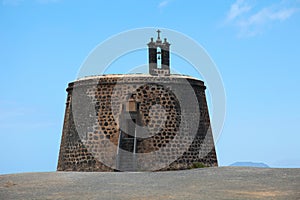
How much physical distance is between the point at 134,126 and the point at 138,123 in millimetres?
227

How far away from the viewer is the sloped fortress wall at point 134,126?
22.6 meters

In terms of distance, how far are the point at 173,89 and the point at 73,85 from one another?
460cm

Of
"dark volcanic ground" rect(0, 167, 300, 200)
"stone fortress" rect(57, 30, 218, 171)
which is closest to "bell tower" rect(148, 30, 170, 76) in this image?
"stone fortress" rect(57, 30, 218, 171)

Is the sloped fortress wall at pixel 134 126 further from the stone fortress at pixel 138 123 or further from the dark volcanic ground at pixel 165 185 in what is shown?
the dark volcanic ground at pixel 165 185

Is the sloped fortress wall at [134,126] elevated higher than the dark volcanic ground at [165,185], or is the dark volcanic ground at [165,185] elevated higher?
the sloped fortress wall at [134,126]

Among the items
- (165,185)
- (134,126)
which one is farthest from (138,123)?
(165,185)

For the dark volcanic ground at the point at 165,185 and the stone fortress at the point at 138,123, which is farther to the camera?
the stone fortress at the point at 138,123

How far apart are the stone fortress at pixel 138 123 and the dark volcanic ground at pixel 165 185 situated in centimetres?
593

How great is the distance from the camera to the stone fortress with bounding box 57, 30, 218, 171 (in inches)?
890

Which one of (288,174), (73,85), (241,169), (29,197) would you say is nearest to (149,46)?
(73,85)

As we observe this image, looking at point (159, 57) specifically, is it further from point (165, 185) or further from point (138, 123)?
point (165, 185)

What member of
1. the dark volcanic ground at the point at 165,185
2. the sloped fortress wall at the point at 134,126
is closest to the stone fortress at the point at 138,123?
the sloped fortress wall at the point at 134,126

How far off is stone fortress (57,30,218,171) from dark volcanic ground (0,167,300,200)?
5935 mm

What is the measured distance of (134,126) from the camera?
23.0 metres
